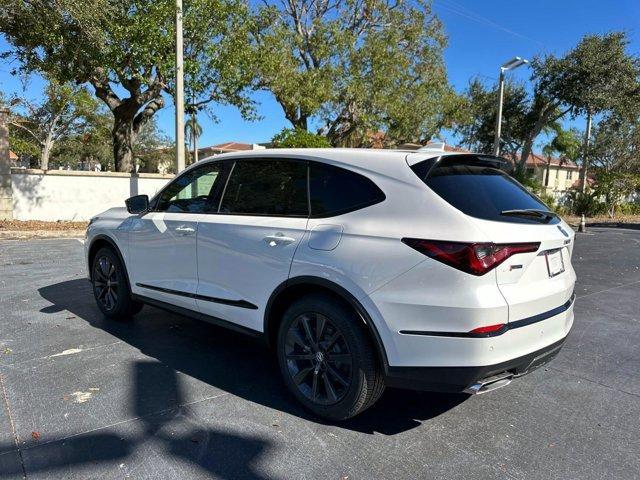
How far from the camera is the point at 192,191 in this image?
14.9 feet

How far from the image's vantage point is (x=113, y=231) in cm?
512

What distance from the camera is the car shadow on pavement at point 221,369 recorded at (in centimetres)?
346

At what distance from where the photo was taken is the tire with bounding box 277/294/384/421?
306 cm

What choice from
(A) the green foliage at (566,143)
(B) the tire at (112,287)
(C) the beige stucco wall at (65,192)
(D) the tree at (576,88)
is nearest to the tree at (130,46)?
(C) the beige stucco wall at (65,192)

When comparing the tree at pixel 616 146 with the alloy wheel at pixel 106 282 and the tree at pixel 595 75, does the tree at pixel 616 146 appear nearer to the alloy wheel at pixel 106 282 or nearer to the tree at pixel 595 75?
the tree at pixel 595 75

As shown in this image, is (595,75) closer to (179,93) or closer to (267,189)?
(179,93)

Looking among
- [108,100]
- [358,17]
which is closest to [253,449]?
[108,100]

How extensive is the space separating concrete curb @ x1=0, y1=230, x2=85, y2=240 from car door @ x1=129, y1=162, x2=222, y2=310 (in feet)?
31.7

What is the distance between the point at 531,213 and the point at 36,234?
1319cm

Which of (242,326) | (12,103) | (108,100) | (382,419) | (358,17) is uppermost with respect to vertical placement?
(358,17)

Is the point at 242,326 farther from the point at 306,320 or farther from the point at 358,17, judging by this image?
the point at 358,17

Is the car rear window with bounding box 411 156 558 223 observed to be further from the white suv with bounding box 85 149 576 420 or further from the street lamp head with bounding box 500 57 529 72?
the street lamp head with bounding box 500 57 529 72

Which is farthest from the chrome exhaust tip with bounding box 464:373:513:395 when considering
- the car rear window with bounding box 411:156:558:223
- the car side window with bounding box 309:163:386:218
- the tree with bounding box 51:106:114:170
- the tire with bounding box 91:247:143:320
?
the tree with bounding box 51:106:114:170

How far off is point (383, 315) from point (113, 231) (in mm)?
3341
